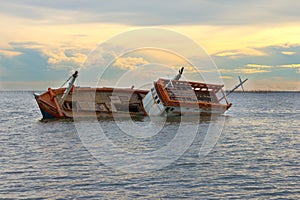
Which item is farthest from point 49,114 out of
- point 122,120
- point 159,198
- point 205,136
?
point 159,198

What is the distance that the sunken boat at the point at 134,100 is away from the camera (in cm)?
5112

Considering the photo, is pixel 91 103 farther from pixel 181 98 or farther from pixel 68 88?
pixel 181 98

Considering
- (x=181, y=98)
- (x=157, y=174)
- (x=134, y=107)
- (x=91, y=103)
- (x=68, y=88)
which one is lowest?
(x=134, y=107)

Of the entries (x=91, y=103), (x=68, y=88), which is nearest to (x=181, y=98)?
(x=91, y=103)

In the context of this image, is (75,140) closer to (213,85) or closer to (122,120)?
(122,120)

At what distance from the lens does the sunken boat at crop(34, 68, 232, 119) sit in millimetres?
51125

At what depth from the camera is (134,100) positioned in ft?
197

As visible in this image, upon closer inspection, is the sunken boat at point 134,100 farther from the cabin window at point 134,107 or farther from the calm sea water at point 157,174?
the calm sea water at point 157,174

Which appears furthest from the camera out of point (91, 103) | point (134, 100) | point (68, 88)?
point (134, 100)

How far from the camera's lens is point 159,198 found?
727 inches

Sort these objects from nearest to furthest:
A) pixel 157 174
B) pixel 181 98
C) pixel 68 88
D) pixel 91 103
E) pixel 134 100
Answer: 1. pixel 157 174
2. pixel 68 88
3. pixel 91 103
4. pixel 181 98
5. pixel 134 100

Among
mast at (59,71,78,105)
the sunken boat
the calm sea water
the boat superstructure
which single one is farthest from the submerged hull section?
the calm sea water

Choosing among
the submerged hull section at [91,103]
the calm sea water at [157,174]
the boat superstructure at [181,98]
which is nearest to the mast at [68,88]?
the submerged hull section at [91,103]

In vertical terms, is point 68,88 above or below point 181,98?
above
